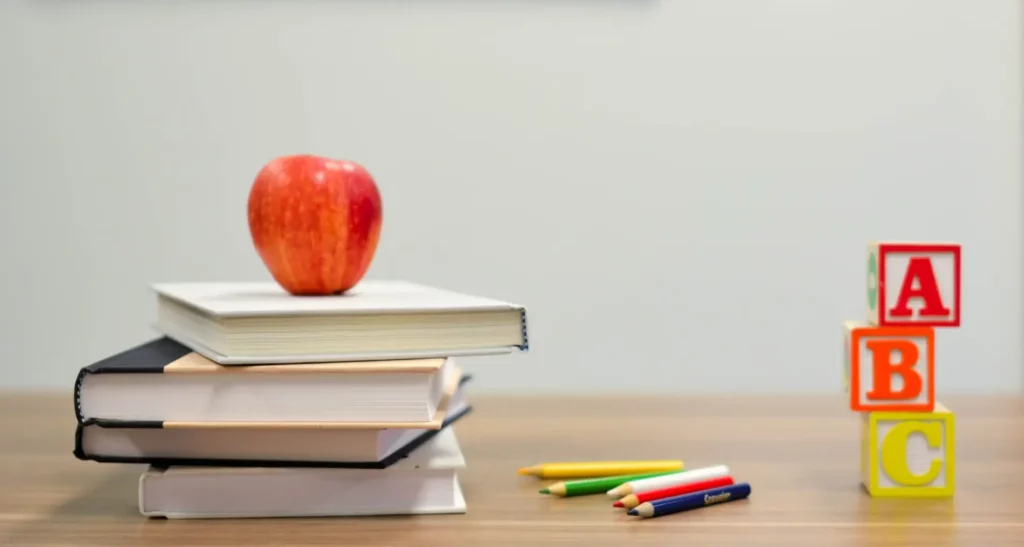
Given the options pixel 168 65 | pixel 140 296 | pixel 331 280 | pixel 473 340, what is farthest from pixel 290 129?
pixel 473 340

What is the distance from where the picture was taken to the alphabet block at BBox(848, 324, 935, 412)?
26.6 inches

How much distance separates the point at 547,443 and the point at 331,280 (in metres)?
0.22

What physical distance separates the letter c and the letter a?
75mm

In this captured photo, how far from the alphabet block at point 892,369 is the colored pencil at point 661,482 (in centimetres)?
11

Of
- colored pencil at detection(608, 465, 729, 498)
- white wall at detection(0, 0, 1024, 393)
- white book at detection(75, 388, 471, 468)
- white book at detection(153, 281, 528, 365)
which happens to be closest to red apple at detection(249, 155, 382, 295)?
white book at detection(153, 281, 528, 365)

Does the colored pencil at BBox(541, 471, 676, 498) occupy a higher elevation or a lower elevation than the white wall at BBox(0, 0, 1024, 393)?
lower

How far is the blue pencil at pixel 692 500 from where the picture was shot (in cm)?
61

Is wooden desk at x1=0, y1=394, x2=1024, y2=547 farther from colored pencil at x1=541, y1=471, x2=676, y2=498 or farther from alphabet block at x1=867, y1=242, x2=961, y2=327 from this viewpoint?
alphabet block at x1=867, y1=242, x2=961, y2=327

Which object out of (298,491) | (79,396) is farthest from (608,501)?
(79,396)

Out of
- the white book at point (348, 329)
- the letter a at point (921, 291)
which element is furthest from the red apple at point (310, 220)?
the letter a at point (921, 291)

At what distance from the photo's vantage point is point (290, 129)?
6.53 ft

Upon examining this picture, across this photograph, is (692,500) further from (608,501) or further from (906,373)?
(906,373)

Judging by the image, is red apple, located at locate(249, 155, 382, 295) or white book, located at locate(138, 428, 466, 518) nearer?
white book, located at locate(138, 428, 466, 518)

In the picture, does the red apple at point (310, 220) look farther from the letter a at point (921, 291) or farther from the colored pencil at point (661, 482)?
the letter a at point (921, 291)
